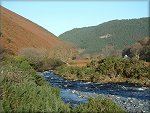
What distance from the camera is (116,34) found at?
16162 cm

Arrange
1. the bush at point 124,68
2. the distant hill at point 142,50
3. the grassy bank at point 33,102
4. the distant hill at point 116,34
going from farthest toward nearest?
the distant hill at point 116,34 → the distant hill at point 142,50 → the bush at point 124,68 → the grassy bank at point 33,102

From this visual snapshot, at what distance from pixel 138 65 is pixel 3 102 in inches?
1262

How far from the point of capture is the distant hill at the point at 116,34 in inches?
5738

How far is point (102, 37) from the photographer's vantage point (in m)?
168

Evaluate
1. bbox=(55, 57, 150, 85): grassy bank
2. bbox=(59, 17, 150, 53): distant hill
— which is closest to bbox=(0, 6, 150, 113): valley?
bbox=(55, 57, 150, 85): grassy bank

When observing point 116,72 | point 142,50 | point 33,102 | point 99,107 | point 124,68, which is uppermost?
point 33,102

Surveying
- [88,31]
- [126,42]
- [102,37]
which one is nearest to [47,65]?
[126,42]

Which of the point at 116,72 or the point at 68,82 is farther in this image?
the point at 116,72

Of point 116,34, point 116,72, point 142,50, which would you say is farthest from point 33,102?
point 116,34

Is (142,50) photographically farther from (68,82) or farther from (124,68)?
(68,82)

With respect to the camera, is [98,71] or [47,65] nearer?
[98,71]

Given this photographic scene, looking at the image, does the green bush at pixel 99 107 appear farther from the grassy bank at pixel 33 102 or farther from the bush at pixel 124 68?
the bush at pixel 124 68

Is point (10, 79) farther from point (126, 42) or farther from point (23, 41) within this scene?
point (126, 42)

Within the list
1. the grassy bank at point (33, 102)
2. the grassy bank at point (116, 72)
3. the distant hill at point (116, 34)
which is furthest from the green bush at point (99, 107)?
the distant hill at point (116, 34)
